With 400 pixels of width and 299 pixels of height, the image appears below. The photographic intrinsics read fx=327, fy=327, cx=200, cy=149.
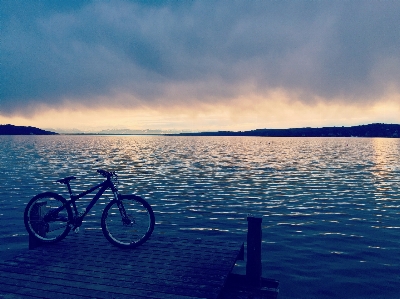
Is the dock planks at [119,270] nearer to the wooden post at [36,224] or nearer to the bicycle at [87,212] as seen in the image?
the bicycle at [87,212]

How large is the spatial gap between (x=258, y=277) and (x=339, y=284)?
12.5 feet

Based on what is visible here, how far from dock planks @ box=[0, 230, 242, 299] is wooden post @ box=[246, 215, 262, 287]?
55 cm

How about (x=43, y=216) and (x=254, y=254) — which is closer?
(x=254, y=254)

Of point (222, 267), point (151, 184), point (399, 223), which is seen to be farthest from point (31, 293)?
point (151, 184)

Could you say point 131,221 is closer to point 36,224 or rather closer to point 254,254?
point 36,224

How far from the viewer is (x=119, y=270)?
7660 millimetres

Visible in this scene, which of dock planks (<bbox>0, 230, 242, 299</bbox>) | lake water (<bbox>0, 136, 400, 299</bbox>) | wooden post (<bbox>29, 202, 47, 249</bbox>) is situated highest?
wooden post (<bbox>29, 202, 47, 249</bbox>)

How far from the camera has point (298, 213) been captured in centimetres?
1912

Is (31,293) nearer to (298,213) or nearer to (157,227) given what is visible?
(157,227)

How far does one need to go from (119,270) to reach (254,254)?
10.8 feet

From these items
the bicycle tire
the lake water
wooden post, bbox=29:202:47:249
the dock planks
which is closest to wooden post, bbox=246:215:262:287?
the dock planks

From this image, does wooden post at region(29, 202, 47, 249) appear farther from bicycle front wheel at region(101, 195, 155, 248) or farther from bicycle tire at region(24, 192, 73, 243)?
bicycle front wheel at region(101, 195, 155, 248)

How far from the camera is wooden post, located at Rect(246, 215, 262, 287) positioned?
817 centimetres

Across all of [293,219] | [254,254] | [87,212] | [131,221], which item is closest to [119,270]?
[131,221]
